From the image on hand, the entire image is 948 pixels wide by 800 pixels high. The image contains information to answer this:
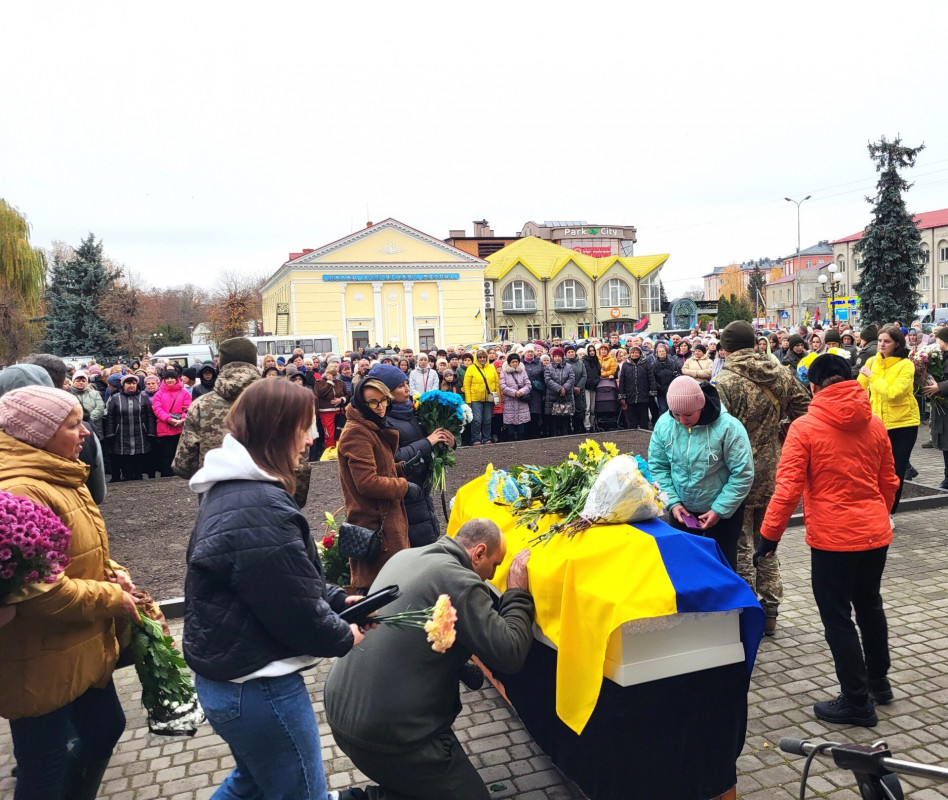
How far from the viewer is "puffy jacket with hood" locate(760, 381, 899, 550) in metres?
4.26

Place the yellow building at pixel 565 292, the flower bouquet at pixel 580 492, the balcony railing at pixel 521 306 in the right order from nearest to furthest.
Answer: the flower bouquet at pixel 580 492 < the yellow building at pixel 565 292 < the balcony railing at pixel 521 306

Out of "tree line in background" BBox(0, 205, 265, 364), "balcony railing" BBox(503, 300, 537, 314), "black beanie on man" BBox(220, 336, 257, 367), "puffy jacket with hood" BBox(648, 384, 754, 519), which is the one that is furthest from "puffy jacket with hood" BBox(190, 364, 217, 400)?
"balcony railing" BBox(503, 300, 537, 314)

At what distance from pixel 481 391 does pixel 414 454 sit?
937cm

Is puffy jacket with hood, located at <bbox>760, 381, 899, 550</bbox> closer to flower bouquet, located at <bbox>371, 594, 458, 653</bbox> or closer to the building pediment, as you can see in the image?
flower bouquet, located at <bbox>371, 594, 458, 653</bbox>

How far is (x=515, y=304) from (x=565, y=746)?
6262 cm

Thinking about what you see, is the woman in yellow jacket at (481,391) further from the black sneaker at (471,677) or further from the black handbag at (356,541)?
the black sneaker at (471,677)

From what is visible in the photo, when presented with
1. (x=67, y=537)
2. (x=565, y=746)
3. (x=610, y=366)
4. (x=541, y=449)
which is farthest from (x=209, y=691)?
(x=610, y=366)

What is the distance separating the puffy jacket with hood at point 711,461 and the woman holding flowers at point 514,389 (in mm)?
9884

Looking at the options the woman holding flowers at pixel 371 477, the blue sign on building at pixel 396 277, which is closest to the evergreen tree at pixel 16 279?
the blue sign on building at pixel 396 277

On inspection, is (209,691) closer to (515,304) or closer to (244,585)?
(244,585)

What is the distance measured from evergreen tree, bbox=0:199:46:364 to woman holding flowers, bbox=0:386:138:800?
3409 cm

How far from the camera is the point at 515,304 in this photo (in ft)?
214

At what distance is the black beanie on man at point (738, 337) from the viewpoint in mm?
5742

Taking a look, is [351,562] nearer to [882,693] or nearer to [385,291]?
[882,693]
